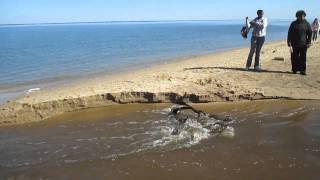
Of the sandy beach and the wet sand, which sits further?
the sandy beach

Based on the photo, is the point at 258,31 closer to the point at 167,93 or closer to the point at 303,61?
the point at 303,61

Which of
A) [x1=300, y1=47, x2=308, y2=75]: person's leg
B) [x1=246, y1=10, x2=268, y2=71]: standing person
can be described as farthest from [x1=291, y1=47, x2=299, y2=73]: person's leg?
[x1=246, y1=10, x2=268, y2=71]: standing person

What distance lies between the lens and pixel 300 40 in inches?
396

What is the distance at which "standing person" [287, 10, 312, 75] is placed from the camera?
10.1m

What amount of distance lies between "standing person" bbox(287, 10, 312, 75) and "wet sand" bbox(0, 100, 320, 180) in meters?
2.40

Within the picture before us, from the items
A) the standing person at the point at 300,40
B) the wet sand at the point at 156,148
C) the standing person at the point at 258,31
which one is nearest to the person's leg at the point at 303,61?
the standing person at the point at 300,40

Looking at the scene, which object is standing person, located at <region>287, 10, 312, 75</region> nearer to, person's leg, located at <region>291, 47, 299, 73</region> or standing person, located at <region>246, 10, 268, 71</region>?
person's leg, located at <region>291, 47, 299, 73</region>

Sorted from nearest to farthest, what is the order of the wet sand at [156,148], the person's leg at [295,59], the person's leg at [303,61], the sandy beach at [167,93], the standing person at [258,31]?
the wet sand at [156,148], the sandy beach at [167,93], the person's leg at [303,61], the person's leg at [295,59], the standing person at [258,31]

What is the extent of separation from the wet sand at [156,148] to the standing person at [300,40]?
94.4 inches

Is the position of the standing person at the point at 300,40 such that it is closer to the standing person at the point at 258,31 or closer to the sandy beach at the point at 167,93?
the sandy beach at the point at 167,93

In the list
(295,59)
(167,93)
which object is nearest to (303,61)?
(295,59)

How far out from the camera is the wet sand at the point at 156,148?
508cm

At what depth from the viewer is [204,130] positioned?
6.55 metres

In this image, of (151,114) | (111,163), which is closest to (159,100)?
(151,114)
